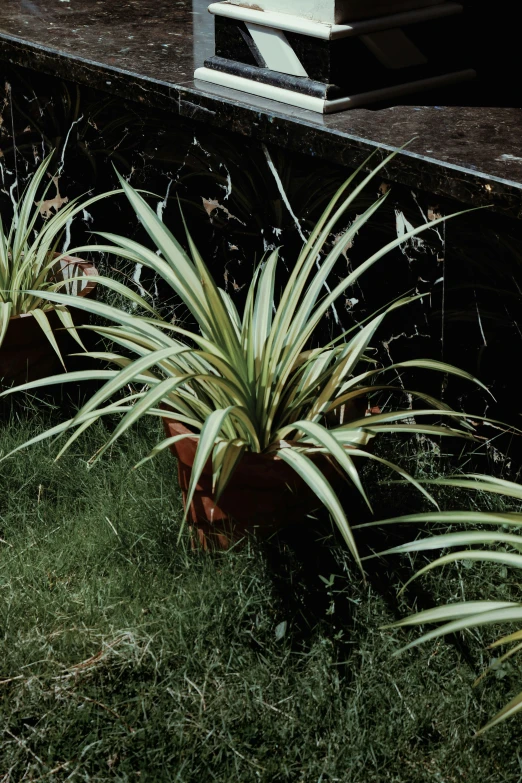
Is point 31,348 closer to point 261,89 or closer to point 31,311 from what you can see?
point 31,311

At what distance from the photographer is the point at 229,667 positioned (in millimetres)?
2068

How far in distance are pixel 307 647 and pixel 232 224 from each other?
1.43 m

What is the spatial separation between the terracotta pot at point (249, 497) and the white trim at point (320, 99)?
1.05 m

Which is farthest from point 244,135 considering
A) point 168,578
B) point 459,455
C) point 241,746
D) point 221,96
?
point 241,746

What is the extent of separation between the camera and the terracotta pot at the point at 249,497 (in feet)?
7.06

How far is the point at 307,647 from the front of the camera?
2.13 m

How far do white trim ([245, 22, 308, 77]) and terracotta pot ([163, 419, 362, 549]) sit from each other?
1155mm

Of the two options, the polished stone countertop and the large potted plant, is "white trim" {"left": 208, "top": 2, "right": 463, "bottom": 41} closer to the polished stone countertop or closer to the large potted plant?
the polished stone countertop

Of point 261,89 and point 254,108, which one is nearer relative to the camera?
point 254,108

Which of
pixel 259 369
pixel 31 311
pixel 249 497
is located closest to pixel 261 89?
pixel 31 311

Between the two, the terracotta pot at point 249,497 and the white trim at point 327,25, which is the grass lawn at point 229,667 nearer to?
the terracotta pot at point 249,497

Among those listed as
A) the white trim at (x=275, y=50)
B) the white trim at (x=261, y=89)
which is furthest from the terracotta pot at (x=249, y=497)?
the white trim at (x=275, y=50)

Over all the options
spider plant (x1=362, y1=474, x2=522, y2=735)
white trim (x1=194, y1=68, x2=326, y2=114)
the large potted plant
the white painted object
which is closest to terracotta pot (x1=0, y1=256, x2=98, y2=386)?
the large potted plant

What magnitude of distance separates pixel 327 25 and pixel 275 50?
22 cm
